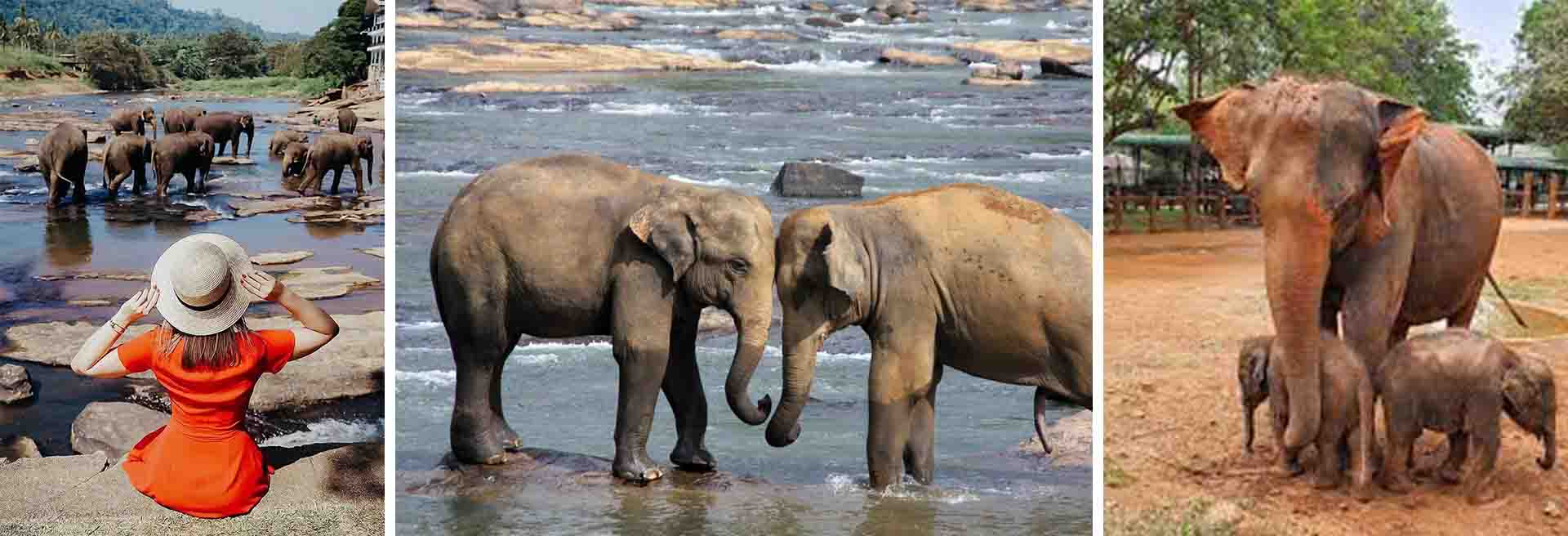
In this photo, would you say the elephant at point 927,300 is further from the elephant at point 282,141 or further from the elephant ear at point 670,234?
the elephant at point 282,141

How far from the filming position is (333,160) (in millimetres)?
9008

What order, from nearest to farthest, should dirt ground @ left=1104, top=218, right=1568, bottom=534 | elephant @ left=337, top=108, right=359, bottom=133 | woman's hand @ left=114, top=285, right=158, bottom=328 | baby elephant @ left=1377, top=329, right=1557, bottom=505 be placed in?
1. baby elephant @ left=1377, top=329, right=1557, bottom=505
2. dirt ground @ left=1104, top=218, right=1568, bottom=534
3. woman's hand @ left=114, top=285, right=158, bottom=328
4. elephant @ left=337, top=108, right=359, bottom=133

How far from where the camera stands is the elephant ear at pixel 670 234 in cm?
785

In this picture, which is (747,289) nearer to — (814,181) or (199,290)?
(199,290)

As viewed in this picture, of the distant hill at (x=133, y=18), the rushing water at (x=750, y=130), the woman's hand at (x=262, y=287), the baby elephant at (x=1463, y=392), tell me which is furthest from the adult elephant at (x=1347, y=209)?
the distant hill at (x=133, y=18)

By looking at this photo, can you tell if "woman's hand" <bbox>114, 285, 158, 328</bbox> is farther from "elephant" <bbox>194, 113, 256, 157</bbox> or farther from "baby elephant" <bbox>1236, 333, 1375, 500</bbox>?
"baby elephant" <bbox>1236, 333, 1375, 500</bbox>

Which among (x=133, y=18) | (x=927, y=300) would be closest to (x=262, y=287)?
(x=133, y=18)

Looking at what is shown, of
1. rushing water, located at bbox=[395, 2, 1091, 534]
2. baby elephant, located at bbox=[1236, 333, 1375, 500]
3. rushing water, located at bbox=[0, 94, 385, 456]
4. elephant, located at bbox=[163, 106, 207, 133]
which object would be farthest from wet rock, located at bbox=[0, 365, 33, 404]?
baby elephant, located at bbox=[1236, 333, 1375, 500]

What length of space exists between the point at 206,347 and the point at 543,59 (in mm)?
3387

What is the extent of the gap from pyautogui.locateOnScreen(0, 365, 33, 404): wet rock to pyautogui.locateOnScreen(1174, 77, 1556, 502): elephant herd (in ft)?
14.4

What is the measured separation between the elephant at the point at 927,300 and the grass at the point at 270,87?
229 centimetres

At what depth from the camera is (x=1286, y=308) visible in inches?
281

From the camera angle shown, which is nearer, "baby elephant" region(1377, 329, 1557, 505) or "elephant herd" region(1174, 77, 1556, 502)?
"elephant herd" region(1174, 77, 1556, 502)

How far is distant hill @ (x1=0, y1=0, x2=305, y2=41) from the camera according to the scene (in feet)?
29.8
